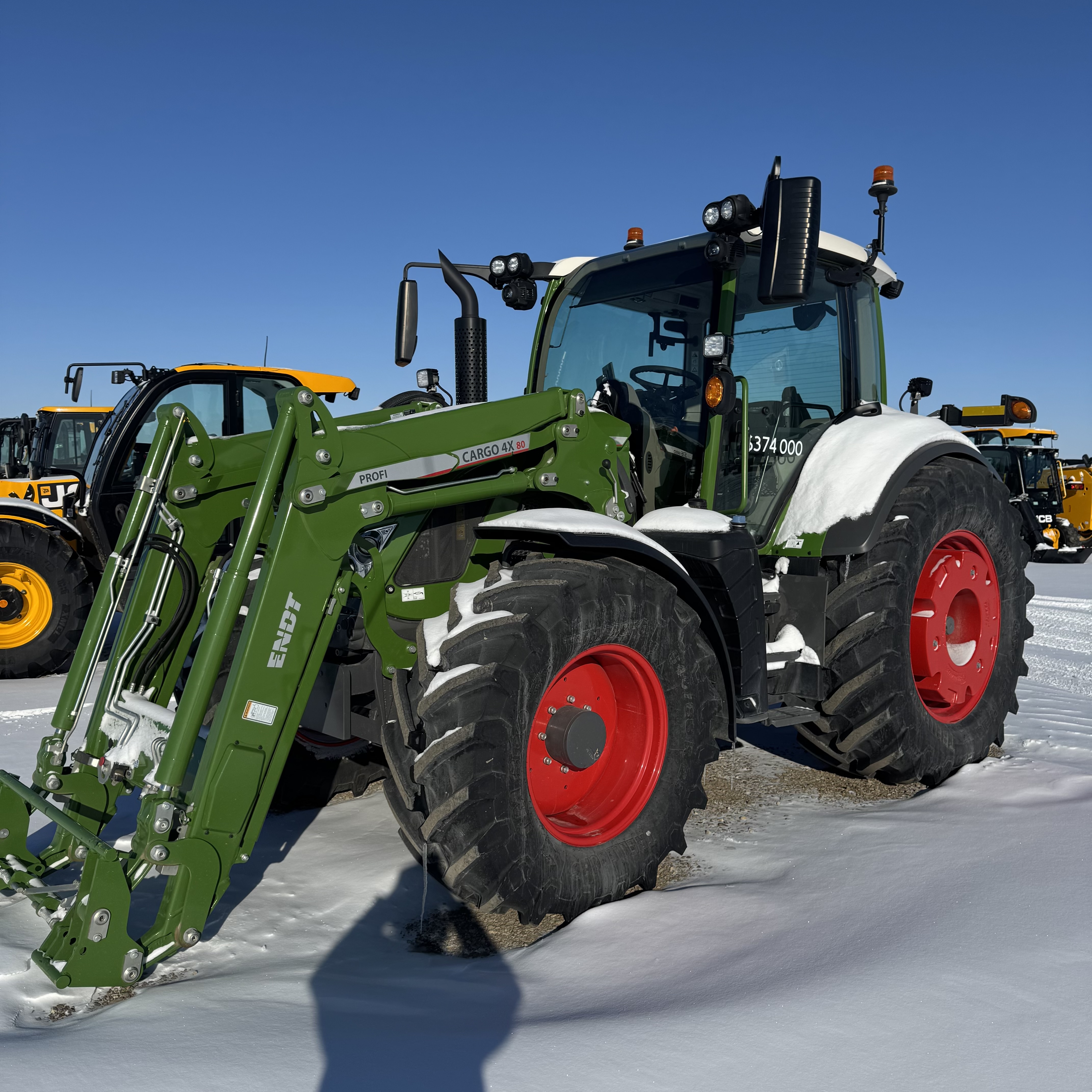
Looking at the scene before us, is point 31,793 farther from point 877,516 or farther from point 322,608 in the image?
point 877,516

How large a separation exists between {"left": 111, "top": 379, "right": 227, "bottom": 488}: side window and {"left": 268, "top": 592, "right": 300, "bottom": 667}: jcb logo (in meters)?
5.34

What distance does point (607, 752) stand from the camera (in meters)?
3.42

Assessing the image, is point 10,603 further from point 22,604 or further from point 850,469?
point 850,469

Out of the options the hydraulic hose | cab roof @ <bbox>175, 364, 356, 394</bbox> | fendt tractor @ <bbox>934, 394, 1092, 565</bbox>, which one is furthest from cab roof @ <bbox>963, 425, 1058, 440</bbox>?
the hydraulic hose

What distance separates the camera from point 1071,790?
4098 millimetres

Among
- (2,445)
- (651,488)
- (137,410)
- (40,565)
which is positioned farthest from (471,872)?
(2,445)

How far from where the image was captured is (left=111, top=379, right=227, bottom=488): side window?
25.2 feet

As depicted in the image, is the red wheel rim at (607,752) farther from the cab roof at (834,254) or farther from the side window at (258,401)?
the side window at (258,401)

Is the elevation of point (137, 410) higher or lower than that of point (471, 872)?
higher

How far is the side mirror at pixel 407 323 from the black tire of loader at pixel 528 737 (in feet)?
5.45

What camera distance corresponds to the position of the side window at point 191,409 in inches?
302

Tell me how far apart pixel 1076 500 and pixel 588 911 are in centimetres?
1932

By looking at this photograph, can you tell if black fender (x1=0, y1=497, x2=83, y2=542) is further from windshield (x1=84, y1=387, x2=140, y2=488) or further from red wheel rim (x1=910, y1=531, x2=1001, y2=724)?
red wheel rim (x1=910, y1=531, x2=1001, y2=724)

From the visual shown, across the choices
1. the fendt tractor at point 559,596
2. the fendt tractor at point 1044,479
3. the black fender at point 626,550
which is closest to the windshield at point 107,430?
the fendt tractor at point 559,596
